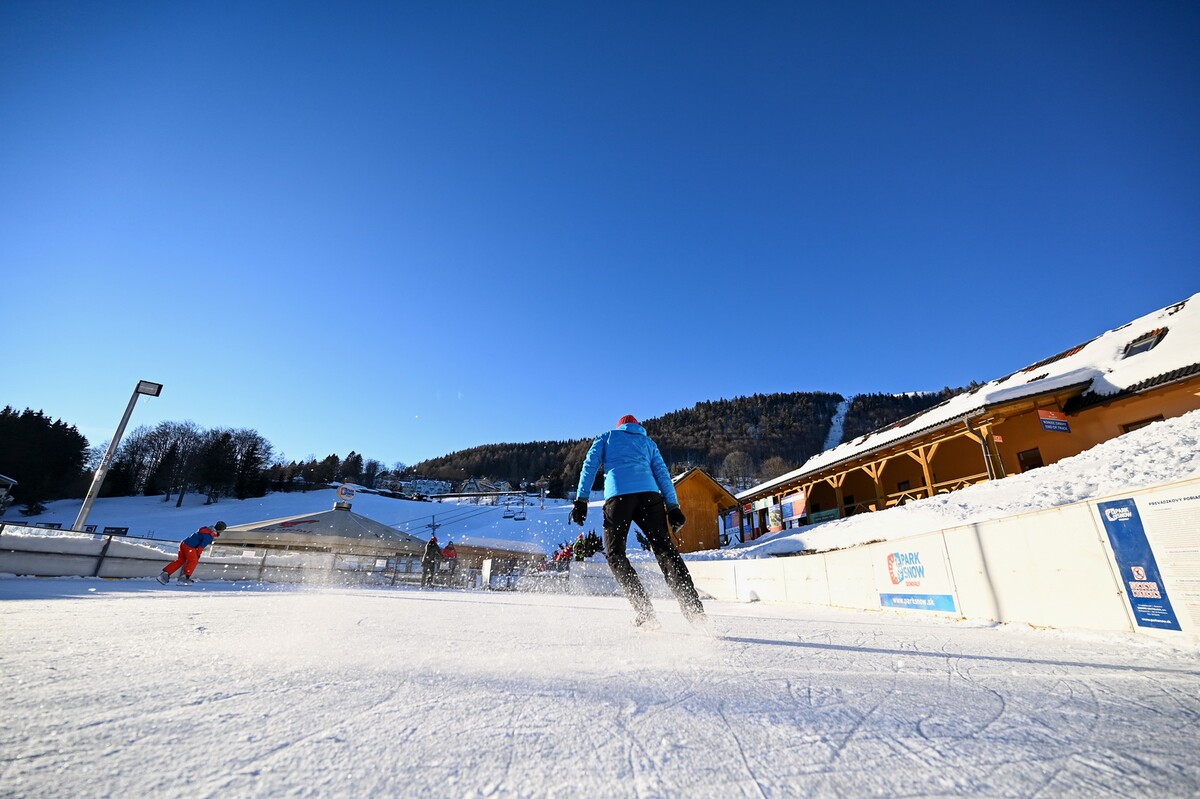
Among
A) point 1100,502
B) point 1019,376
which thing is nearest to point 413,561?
point 1100,502

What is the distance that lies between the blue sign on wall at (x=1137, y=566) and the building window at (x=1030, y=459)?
13633mm

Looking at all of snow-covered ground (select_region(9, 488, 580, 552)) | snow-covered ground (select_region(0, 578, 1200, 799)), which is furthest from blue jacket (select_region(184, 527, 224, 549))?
snow-covered ground (select_region(9, 488, 580, 552))

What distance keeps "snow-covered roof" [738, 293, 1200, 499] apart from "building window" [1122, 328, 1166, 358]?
0.04 meters

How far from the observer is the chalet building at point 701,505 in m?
24.0

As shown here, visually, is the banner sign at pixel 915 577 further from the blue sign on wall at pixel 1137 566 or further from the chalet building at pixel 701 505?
the chalet building at pixel 701 505

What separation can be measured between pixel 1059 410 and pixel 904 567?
12.0 meters

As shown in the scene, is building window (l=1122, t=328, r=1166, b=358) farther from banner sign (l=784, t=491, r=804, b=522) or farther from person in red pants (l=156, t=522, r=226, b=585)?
person in red pants (l=156, t=522, r=226, b=585)

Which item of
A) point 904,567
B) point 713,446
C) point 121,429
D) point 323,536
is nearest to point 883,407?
point 713,446

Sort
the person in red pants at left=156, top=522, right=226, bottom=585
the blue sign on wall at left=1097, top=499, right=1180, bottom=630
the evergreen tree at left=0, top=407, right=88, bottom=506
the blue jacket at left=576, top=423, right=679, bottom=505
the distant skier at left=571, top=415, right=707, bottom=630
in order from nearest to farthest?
the distant skier at left=571, top=415, right=707, bottom=630 < the blue jacket at left=576, top=423, right=679, bottom=505 < the blue sign on wall at left=1097, top=499, right=1180, bottom=630 < the person in red pants at left=156, top=522, right=226, bottom=585 < the evergreen tree at left=0, top=407, right=88, bottom=506

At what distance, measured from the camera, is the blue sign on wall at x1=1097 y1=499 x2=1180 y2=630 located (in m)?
3.39

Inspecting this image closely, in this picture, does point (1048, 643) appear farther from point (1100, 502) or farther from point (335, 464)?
point (335, 464)

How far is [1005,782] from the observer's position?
84 centimetres

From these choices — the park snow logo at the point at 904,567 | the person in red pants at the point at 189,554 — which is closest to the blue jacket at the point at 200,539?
the person in red pants at the point at 189,554

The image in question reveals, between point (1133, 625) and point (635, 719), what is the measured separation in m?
4.85
